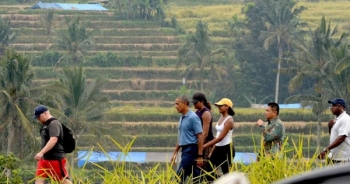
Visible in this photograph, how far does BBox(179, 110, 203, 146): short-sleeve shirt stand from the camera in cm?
655

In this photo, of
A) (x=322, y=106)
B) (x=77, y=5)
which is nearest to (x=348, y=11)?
(x=77, y=5)

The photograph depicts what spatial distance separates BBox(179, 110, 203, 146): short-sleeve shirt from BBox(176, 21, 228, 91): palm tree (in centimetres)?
4770

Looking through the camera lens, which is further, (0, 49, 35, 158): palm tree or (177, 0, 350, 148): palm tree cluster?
(177, 0, 350, 148): palm tree cluster

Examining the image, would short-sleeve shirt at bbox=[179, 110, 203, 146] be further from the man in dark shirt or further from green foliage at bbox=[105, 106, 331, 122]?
green foliage at bbox=[105, 106, 331, 122]

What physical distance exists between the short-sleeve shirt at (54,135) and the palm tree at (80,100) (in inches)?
981

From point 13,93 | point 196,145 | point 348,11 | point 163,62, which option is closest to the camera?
point 196,145

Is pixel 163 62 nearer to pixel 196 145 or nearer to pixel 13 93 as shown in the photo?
pixel 13 93

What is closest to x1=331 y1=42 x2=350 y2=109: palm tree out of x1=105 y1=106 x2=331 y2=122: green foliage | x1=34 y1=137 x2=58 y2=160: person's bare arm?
x1=105 y1=106 x2=331 y2=122: green foliage

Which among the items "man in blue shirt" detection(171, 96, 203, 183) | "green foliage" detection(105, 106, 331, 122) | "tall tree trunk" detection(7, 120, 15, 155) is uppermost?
"man in blue shirt" detection(171, 96, 203, 183)

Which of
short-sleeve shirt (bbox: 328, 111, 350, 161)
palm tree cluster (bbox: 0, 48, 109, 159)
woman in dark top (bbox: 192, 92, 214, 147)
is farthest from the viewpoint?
palm tree cluster (bbox: 0, 48, 109, 159)

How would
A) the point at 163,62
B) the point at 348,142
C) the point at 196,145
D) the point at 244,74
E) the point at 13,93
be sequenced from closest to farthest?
the point at 348,142 < the point at 196,145 < the point at 13,93 < the point at 244,74 < the point at 163,62

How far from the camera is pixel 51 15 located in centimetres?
6706

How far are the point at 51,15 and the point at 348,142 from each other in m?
62.0

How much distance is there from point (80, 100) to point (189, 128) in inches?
1051
